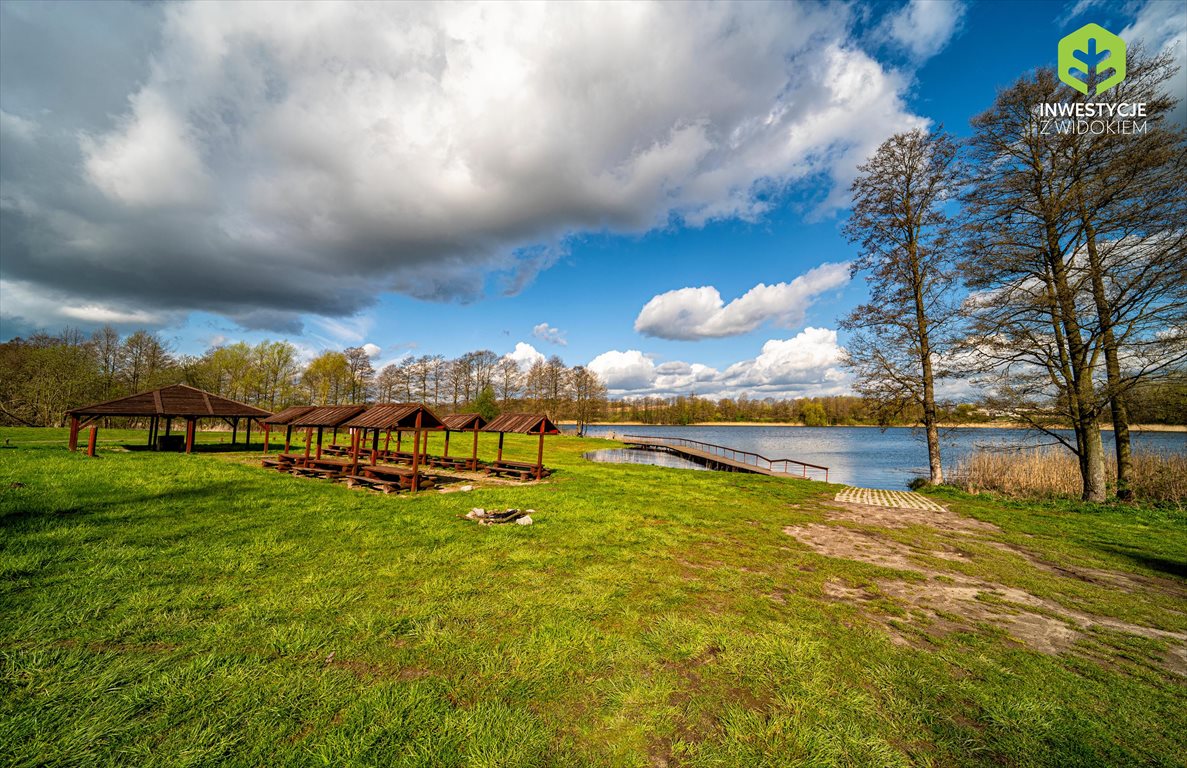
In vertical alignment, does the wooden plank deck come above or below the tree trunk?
below

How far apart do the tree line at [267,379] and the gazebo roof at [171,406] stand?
22.5 metres

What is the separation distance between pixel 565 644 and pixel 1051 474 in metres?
21.8

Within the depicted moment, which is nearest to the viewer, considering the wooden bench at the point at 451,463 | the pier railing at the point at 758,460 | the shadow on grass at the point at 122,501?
the shadow on grass at the point at 122,501

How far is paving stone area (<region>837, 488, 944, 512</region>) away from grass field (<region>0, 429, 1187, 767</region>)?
152 inches

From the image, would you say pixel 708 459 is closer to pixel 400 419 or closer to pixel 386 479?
pixel 386 479

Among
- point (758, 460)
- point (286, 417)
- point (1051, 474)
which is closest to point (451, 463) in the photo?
point (286, 417)

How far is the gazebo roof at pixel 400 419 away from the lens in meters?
12.9

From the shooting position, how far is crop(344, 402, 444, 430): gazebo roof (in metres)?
12.9

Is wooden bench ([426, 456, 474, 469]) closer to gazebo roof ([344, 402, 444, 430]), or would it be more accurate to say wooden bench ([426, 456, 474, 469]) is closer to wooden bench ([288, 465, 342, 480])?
wooden bench ([288, 465, 342, 480])

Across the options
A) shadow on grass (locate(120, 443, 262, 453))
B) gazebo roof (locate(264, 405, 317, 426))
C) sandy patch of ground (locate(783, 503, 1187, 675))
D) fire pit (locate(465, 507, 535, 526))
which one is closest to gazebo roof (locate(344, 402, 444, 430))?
fire pit (locate(465, 507, 535, 526))

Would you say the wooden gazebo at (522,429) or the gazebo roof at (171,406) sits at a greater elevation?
the gazebo roof at (171,406)

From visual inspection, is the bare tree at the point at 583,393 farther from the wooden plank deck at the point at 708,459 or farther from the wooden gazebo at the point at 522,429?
the wooden gazebo at the point at 522,429

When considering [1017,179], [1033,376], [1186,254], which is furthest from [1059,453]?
[1017,179]

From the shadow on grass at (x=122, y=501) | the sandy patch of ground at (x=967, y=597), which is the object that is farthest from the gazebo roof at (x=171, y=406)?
the sandy patch of ground at (x=967, y=597)
